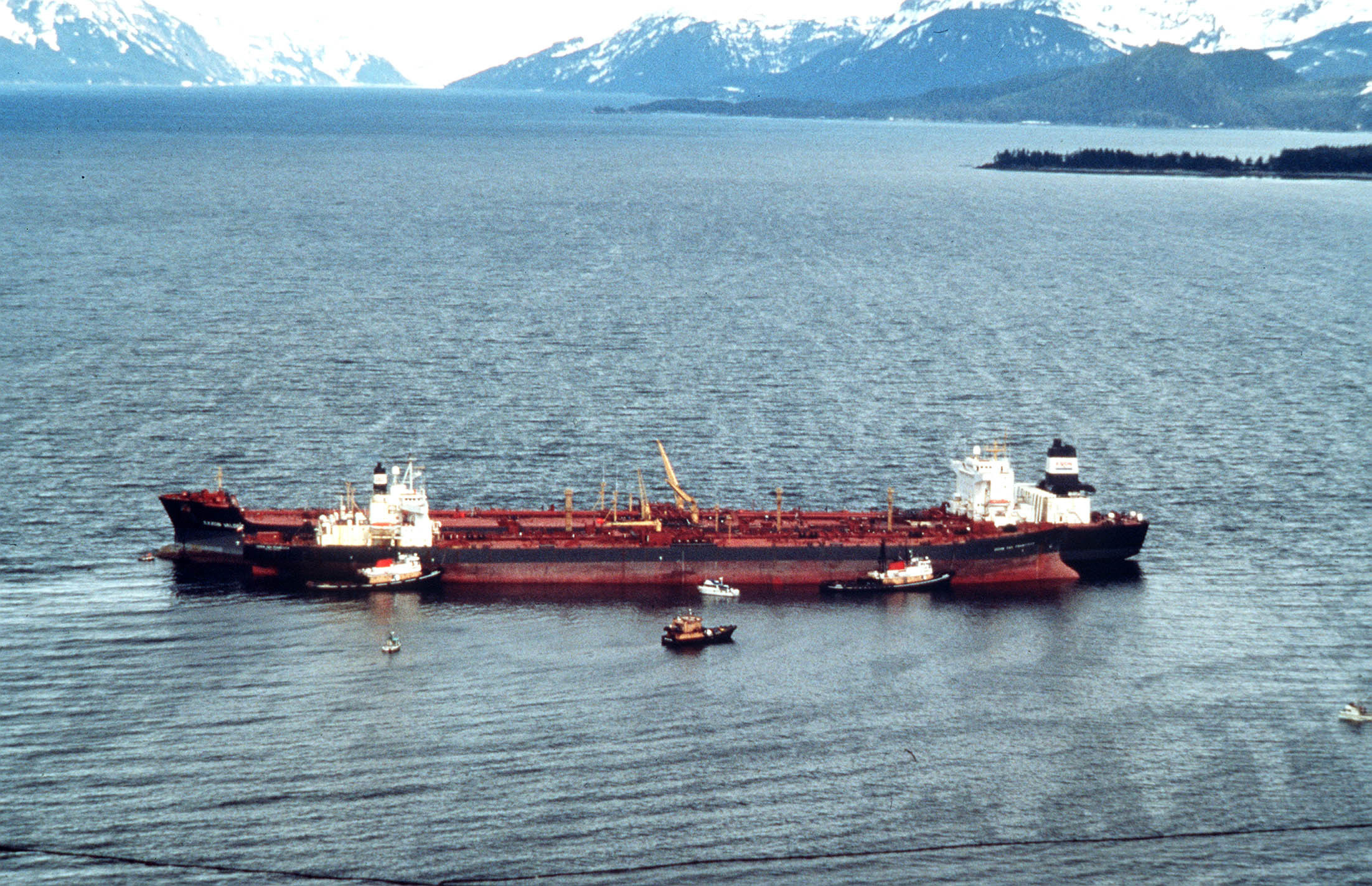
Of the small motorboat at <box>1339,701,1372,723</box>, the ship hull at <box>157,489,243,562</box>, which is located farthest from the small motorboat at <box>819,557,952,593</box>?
the ship hull at <box>157,489,243,562</box>

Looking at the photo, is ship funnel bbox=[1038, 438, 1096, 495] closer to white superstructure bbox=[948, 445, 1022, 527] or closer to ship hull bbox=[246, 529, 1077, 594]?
white superstructure bbox=[948, 445, 1022, 527]

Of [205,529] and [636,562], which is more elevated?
[205,529]

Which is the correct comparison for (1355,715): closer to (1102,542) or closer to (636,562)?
(1102,542)

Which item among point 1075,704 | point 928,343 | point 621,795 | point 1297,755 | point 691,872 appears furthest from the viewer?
point 928,343

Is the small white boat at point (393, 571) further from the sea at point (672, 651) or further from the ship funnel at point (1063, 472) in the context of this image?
the ship funnel at point (1063, 472)

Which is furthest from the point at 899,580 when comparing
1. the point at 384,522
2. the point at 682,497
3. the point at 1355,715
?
the point at 384,522

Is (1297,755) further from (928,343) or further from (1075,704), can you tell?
(928,343)

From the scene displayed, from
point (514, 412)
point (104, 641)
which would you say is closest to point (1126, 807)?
point (104, 641)
